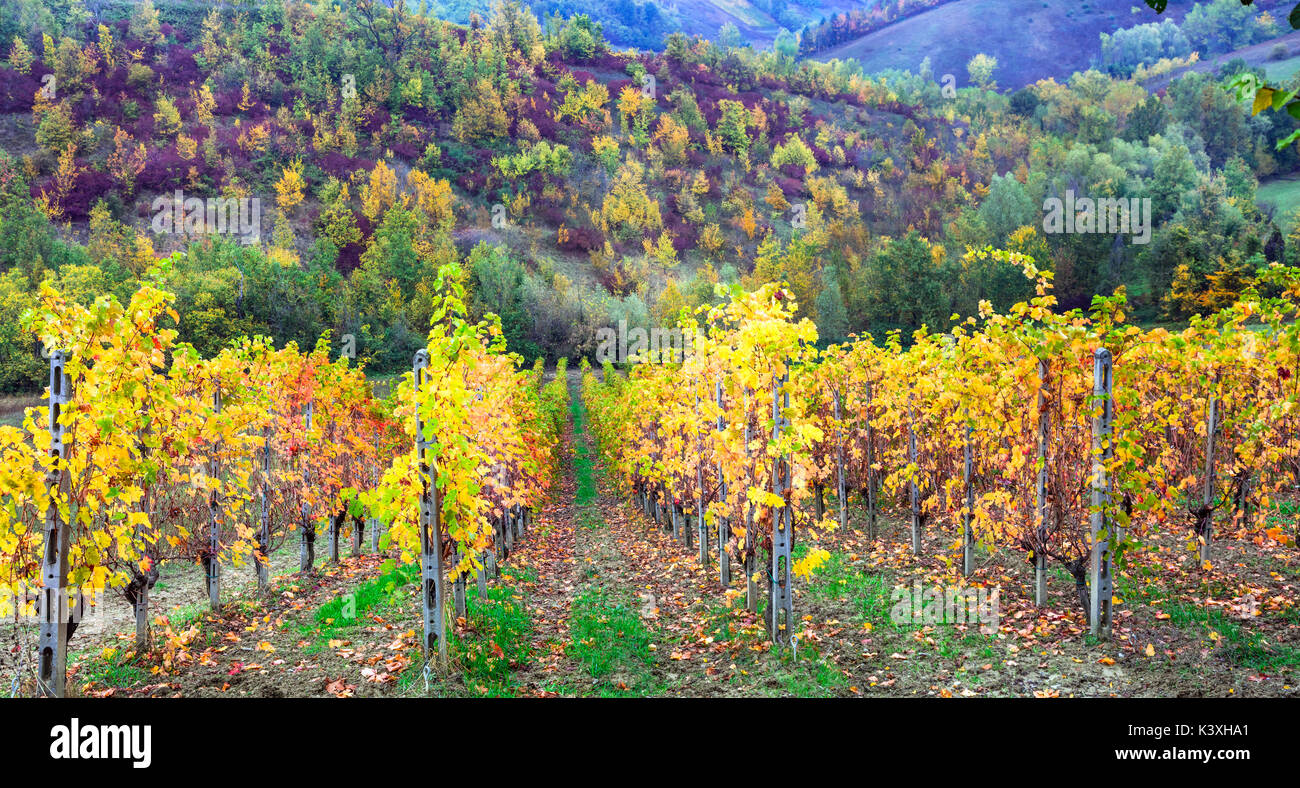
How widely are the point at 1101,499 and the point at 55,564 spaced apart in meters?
9.57

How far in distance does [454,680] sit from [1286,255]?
63611 millimetres

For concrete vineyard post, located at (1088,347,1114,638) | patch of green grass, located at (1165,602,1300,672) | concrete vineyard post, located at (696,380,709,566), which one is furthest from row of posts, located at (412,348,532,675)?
patch of green grass, located at (1165,602,1300,672)

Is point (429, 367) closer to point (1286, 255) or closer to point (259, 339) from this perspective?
point (259, 339)

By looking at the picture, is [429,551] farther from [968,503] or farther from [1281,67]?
[1281,67]

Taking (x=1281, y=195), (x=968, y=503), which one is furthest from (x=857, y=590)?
(x=1281, y=195)

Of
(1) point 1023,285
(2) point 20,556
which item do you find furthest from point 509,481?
(1) point 1023,285

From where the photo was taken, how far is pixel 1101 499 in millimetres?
6863

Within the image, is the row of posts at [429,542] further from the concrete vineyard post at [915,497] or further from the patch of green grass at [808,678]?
the concrete vineyard post at [915,497]

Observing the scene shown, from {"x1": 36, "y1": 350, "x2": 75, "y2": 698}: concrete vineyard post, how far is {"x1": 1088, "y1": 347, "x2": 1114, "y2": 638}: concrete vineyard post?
9.29m

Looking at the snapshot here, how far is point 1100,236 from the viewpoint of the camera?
2254 inches

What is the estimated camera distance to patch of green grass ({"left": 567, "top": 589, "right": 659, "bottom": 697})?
6.80 metres


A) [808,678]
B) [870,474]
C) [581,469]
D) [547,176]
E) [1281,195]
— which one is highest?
[547,176]

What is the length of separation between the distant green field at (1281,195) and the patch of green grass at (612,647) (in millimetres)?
81731

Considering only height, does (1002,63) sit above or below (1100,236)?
above
